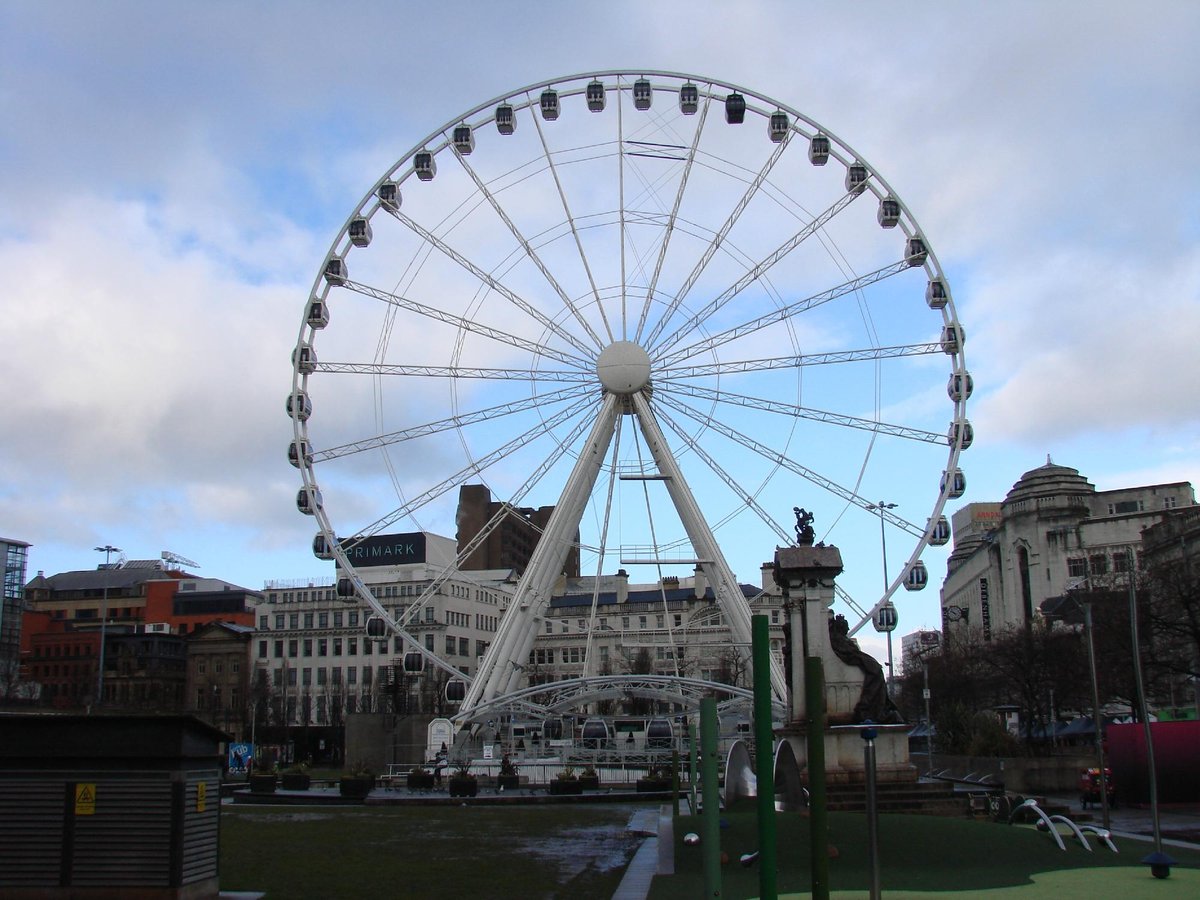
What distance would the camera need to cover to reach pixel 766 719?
461 inches

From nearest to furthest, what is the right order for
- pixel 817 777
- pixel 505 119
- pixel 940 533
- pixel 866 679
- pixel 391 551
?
1. pixel 817 777
2. pixel 866 679
3. pixel 940 533
4. pixel 505 119
5. pixel 391 551

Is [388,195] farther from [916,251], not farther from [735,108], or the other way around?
[916,251]

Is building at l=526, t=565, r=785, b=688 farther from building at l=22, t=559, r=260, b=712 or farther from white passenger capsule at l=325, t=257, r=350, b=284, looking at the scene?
white passenger capsule at l=325, t=257, r=350, b=284

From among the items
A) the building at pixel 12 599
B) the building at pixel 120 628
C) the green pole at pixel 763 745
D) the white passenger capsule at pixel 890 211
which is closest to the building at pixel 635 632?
the building at pixel 120 628

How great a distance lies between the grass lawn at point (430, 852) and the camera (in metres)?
20.4

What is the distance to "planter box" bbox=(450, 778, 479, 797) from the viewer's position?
44594 mm

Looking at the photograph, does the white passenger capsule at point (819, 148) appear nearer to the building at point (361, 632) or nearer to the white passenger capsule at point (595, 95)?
the white passenger capsule at point (595, 95)

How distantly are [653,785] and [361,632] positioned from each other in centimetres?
8262

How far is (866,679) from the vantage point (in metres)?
30.8

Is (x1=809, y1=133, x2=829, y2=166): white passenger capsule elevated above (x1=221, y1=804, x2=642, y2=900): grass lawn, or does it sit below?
above

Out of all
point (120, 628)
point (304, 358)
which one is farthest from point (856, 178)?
point (120, 628)

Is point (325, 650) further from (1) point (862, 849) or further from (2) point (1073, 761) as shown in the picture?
(1) point (862, 849)

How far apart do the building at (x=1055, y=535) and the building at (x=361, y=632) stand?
48.1 metres

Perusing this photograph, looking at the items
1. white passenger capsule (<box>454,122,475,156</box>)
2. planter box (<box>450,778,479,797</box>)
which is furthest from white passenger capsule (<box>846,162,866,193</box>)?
planter box (<box>450,778,479,797</box>)
